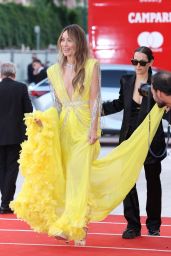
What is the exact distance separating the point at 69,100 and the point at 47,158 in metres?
0.59

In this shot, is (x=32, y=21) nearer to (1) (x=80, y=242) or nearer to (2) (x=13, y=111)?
(2) (x=13, y=111)

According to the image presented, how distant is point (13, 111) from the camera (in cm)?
1186

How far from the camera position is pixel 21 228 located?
34.6 ft

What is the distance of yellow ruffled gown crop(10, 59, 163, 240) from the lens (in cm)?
910

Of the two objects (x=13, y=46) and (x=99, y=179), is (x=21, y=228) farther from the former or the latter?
(x=13, y=46)

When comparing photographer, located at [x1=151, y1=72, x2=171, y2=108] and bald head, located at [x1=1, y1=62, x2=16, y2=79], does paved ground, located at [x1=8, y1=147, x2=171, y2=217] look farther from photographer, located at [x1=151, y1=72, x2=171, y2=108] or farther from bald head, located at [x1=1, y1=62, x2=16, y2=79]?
photographer, located at [x1=151, y1=72, x2=171, y2=108]

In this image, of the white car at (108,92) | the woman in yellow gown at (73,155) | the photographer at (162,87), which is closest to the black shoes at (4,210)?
the woman in yellow gown at (73,155)

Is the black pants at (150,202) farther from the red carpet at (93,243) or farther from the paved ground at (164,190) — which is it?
the paved ground at (164,190)

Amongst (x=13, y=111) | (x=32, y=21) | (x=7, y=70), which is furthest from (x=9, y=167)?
(x=32, y=21)

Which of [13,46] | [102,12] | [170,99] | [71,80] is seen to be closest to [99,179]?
[71,80]

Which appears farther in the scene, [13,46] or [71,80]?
[13,46]

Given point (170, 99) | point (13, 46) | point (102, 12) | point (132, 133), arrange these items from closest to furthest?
point (170, 99), point (132, 133), point (102, 12), point (13, 46)

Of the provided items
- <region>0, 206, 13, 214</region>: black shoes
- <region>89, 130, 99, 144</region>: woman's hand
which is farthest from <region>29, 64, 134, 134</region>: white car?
<region>89, 130, 99, 144</region>: woman's hand

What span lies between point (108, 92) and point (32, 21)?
148 ft
